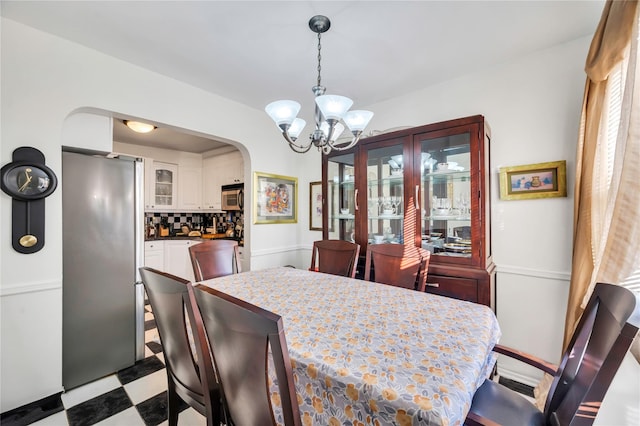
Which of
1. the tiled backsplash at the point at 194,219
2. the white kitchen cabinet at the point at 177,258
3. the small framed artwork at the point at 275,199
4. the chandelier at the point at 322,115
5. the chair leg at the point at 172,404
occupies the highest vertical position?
the chandelier at the point at 322,115

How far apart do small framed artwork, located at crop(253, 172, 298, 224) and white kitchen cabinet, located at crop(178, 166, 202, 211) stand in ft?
7.43

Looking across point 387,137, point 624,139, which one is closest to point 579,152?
point 624,139

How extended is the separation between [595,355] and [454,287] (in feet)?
4.14

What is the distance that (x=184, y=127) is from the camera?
2510 mm

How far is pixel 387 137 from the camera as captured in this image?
7.80 feet

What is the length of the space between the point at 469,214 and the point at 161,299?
80.4 inches

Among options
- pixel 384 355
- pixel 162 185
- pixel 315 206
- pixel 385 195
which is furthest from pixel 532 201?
pixel 162 185

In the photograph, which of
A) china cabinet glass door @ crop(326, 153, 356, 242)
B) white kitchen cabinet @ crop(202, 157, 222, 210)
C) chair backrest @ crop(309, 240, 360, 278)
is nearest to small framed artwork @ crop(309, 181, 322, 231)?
china cabinet glass door @ crop(326, 153, 356, 242)

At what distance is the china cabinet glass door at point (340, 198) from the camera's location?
2756 millimetres

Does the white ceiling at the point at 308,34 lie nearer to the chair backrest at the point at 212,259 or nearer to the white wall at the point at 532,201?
the white wall at the point at 532,201

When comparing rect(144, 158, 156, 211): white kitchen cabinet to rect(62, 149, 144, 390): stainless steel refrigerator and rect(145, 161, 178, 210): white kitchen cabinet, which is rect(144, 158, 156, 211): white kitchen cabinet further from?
rect(62, 149, 144, 390): stainless steel refrigerator

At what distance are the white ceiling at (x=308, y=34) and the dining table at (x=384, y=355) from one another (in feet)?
5.57

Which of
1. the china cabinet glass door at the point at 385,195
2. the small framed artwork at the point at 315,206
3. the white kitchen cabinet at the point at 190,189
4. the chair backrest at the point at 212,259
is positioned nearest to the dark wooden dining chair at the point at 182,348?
the chair backrest at the point at 212,259

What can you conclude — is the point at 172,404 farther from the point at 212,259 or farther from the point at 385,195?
the point at 385,195
